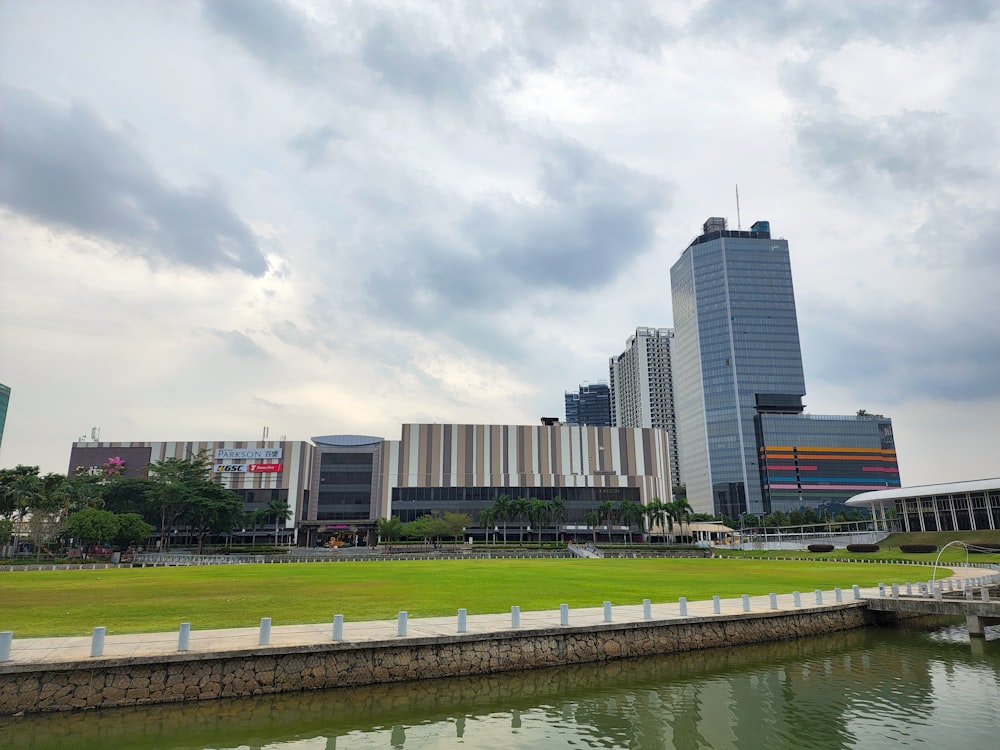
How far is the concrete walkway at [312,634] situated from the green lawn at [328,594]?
194 cm

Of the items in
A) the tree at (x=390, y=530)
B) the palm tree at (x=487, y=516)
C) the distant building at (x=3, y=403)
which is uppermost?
the distant building at (x=3, y=403)

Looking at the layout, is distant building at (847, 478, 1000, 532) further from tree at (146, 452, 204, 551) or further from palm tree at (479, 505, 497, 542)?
tree at (146, 452, 204, 551)

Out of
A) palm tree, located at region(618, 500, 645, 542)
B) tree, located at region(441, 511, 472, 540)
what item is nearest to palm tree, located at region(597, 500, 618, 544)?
palm tree, located at region(618, 500, 645, 542)

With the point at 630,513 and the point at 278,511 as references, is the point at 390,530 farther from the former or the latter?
the point at 630,513

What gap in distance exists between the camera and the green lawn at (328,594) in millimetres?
26547

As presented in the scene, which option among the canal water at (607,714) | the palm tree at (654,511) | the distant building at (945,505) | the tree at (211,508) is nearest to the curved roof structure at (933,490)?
the distant building at (945,505)

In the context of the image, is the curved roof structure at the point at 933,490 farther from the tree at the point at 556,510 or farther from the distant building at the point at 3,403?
the distant building at the point at 3,403

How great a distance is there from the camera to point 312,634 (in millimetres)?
22141

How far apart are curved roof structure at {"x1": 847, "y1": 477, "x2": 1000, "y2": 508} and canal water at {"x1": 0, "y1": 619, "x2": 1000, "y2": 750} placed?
11021 centimetres

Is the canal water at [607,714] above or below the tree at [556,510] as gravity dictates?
below

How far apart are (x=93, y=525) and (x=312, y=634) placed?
84.4m

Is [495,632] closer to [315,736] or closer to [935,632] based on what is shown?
[315,736]

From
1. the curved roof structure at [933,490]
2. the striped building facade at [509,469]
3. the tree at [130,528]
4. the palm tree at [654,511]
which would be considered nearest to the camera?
the tree at [130,528]

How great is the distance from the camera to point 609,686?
21.0 metres
